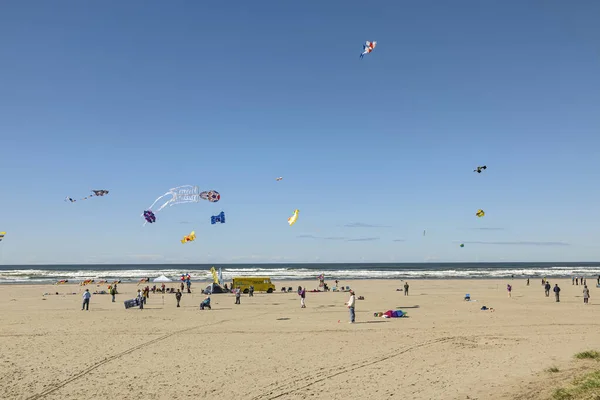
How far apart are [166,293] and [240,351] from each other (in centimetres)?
2915

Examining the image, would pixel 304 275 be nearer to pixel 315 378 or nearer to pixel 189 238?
pixel 189 238

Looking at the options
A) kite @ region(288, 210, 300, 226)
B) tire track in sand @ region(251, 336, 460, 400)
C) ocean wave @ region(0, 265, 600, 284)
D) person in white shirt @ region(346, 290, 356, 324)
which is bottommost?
tire track in sand @ region(251, 336, 460, 400)

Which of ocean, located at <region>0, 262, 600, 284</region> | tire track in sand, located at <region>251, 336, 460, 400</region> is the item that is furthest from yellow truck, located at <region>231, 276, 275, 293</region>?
tire track in sand, located at <region>251, 336, 460, 400</region>

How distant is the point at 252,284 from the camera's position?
4338 centimetres

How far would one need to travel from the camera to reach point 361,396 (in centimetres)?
1058

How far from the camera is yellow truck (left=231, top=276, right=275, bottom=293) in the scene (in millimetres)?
42594

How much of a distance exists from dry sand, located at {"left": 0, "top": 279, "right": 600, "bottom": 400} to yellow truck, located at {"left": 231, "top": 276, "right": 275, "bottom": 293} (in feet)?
52.0

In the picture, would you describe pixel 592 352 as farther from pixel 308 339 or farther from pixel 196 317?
pixel 196 317

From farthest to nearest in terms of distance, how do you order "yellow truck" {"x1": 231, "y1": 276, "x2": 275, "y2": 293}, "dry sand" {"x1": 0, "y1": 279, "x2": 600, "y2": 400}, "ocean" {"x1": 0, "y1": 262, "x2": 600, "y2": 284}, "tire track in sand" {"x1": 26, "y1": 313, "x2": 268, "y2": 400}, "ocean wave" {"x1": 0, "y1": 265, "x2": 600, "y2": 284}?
"ocean" {"x1": 0, "y1": 262, "x2": 600, "y2": 284}
"ocean wave" {"x1": 0, "y1": 265, "x2": 600, "y2": 284}
"yellow truck" {"x1": 231, "y1": 276, "x2": 275, "y2": 293}
"dry sand" {"x1": 0, "y1": 279, "x2": 600, "y2": 400}
"tire track in sand" {"x1": 26, "y1": 313, "x2": 268, "y2": 400}

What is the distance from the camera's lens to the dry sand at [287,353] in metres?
11.2

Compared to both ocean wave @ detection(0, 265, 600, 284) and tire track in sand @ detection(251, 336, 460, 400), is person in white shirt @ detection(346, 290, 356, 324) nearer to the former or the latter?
tire track in sand @ detection(251, 336, 460, 400)

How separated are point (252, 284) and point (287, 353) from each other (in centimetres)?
2853

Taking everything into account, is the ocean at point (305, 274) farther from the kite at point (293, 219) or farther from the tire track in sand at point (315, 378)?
Result: the tire track in sand at point (315, 378)

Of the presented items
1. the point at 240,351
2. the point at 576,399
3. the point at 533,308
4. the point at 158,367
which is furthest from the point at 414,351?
the point at 533,308
